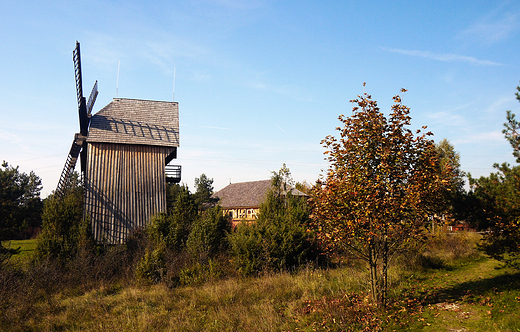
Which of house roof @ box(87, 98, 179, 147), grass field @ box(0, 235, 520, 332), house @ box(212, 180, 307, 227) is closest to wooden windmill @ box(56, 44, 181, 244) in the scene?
house roof @ box(87, 98, 179, 147)

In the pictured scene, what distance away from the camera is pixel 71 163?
85.8 ft

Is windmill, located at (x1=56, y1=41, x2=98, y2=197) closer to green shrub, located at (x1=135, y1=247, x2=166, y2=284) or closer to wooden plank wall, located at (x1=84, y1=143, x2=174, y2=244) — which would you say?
wooden plank wall, located at (x1=84, y1=143, x2=174, y2=244)

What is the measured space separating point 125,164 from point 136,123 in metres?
3.35

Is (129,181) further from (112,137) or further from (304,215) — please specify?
(304,215)

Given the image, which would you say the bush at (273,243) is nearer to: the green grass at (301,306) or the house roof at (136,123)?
the green grass at (301,306)

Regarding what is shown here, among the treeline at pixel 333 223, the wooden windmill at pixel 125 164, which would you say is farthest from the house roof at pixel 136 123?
the treeline at pixel 333 223

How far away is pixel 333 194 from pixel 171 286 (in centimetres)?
896

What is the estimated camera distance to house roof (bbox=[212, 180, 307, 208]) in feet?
136

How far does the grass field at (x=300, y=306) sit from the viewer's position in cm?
809

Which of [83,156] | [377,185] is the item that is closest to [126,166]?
[83,156]

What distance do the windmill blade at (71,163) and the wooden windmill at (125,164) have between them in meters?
0.07

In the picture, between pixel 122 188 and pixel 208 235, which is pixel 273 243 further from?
pixel 122 188

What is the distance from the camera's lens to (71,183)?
24.2 m

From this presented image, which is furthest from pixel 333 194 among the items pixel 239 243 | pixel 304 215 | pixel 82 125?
pixel 82 125
